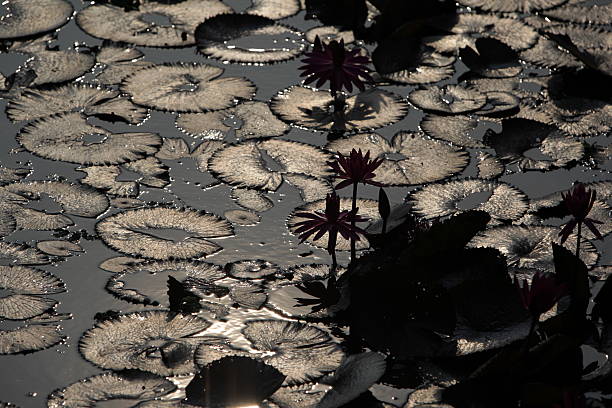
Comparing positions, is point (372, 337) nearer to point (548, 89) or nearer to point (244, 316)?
point (244, 316)

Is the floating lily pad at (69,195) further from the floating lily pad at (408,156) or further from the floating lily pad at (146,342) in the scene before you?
the floating lily pad at (408,156)

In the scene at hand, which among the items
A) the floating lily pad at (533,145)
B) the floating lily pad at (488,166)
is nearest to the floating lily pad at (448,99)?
the floating lily pad at (533,145)

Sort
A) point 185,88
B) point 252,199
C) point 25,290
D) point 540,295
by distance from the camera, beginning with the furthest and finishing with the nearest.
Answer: point 185,88
point 252,199
point 25,290
point 540,295

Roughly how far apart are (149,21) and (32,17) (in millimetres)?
516

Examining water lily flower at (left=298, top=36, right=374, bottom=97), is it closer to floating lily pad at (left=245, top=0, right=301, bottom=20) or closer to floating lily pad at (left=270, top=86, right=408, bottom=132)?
floating lily pad at (left=270, top=86, right=408, bottom=132)

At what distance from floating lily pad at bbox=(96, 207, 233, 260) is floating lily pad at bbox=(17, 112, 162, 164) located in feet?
1.26

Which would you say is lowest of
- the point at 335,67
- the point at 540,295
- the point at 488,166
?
the point at 488,166

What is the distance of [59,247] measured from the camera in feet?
10.4

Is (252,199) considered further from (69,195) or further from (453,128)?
(453,128)

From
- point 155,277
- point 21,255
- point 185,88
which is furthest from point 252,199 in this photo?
point 185,88

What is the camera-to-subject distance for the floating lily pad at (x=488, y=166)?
3.57 m

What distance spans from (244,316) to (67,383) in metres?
0.51

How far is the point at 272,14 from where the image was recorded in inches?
185

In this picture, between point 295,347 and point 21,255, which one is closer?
point 295,347
